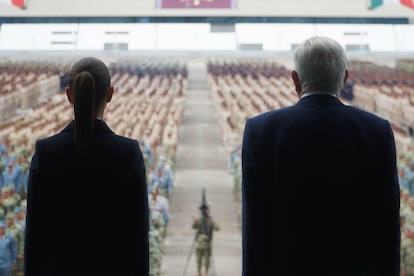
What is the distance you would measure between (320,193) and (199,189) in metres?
4.91

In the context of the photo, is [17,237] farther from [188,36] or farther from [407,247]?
[188,36]

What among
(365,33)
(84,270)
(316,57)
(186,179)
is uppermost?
(365,33)

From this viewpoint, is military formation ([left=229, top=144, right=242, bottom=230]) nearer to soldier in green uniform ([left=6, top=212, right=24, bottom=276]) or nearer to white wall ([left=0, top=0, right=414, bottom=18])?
white wall ([left=0, top=0, right=414, bottom=18])

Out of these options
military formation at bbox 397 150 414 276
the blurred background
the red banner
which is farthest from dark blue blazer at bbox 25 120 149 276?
the red banner

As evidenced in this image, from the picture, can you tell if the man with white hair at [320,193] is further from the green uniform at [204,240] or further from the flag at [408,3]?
the flag at [408,3]

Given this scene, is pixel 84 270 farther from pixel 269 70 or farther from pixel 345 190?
pixel 269 70

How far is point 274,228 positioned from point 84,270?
1.05 ft


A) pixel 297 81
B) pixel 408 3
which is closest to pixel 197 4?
pixel 408 3

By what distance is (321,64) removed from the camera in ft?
3.56

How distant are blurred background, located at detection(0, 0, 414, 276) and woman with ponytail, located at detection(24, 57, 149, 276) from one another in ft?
7.97

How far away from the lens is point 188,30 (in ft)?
19.9

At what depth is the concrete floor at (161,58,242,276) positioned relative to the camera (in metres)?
4.30

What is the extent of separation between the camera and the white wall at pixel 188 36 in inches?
200

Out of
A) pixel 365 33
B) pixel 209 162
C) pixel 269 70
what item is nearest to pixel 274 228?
pixel 365 33
